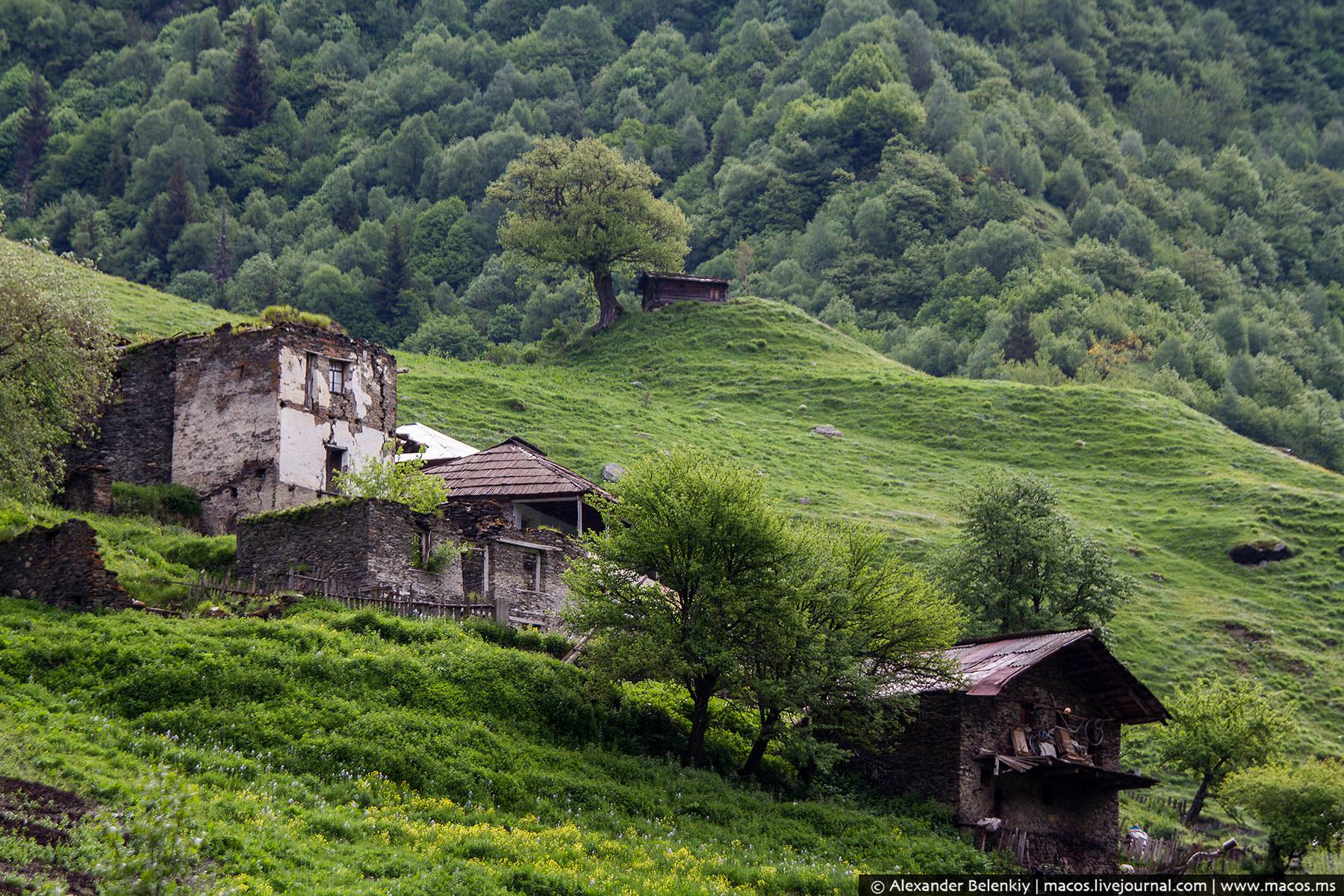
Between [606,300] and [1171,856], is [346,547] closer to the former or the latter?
[1171,856]

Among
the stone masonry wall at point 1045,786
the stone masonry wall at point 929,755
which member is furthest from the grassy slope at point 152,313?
the stone masonry wall at point 1045,786

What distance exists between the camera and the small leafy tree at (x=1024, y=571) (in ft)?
174

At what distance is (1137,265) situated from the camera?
563 ft

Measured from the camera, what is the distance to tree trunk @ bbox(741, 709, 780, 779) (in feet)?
126

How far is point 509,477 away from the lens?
4944cm

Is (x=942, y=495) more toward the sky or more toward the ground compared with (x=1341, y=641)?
more toward the sky

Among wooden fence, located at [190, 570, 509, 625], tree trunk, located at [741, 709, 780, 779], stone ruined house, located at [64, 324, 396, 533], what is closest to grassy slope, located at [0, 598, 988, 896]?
wooden fence, located at [190, 570, 509, 625]

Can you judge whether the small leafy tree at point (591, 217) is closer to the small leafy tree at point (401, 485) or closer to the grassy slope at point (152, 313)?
the grassy slope at point (152, 313)

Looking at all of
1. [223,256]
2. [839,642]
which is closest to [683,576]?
[839,642]

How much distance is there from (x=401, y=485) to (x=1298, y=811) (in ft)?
90.9

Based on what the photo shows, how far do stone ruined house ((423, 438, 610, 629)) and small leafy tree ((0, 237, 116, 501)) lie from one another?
1115cm

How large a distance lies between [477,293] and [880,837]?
136955 mm

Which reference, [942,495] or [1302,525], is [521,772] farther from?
[1302,525]

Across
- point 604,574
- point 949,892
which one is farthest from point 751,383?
point 949,892
